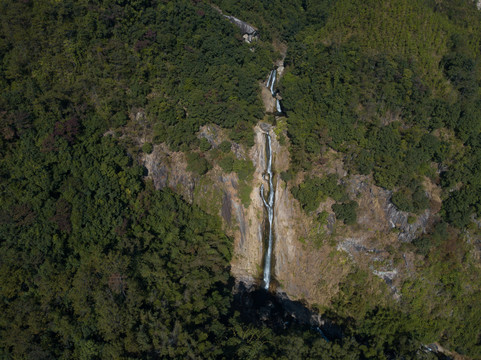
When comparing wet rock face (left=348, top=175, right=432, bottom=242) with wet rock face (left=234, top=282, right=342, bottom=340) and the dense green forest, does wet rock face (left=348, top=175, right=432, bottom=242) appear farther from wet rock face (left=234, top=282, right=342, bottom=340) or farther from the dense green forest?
wet rock face (left=234, top=282, right=342, bottom=340)

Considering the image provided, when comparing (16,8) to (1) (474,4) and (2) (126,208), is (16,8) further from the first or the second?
(1) (474,4)

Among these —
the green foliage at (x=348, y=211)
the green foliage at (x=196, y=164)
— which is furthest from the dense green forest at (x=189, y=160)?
the green foliage at (x=348, y=211)

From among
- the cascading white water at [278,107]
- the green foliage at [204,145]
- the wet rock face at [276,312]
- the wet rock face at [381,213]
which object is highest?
the cascading white water at [278,107]

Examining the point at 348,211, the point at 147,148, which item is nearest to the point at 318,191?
the point at 348,211

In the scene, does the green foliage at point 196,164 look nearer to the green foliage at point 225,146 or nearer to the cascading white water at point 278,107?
the green foliage at point 225,146

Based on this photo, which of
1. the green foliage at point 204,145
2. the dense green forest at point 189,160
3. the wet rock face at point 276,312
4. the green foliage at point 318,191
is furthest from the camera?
the green foliage at point 204,145

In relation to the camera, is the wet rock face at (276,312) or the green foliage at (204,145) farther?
the green foliage at (204,145)

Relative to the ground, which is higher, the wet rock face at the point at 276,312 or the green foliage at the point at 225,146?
the green foliage at the point at 225,146

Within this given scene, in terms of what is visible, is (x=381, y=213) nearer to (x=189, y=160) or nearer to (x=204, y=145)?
(x=204, y=145)
